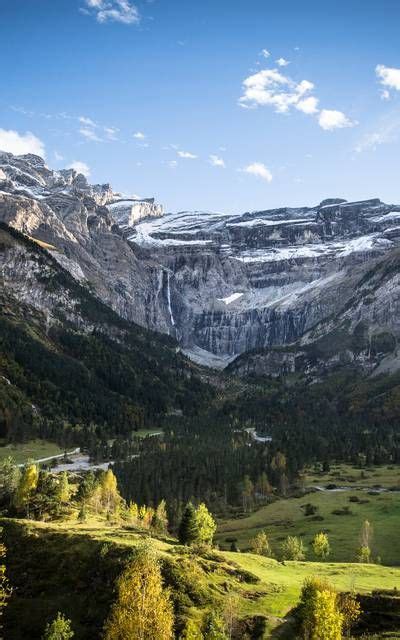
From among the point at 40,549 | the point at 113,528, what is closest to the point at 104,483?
the point at 113,528

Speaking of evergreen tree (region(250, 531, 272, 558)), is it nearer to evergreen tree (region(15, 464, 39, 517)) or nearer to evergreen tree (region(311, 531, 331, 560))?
evergreen tree (region(311, 531, 331, 560))

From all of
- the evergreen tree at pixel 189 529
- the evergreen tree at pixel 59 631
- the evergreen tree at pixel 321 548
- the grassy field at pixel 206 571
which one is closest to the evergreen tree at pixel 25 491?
the grassy field at pixel 206 571

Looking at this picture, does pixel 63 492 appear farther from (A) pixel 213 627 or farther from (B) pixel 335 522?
(B) pixel 335 522

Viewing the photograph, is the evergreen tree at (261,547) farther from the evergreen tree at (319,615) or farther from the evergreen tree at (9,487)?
the evergreen tree at (319,615)

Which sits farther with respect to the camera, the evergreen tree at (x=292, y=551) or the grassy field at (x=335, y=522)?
the grassy field at (x=335, y=522)

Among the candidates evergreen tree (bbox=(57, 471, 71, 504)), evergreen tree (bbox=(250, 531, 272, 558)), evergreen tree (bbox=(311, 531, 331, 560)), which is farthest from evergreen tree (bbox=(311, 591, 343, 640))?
evergreen tree (bbox=(57, 471, 71, 504))

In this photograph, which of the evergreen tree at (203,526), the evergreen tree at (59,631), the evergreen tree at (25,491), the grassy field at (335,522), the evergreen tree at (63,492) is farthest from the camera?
the grassy field at (335,522)
